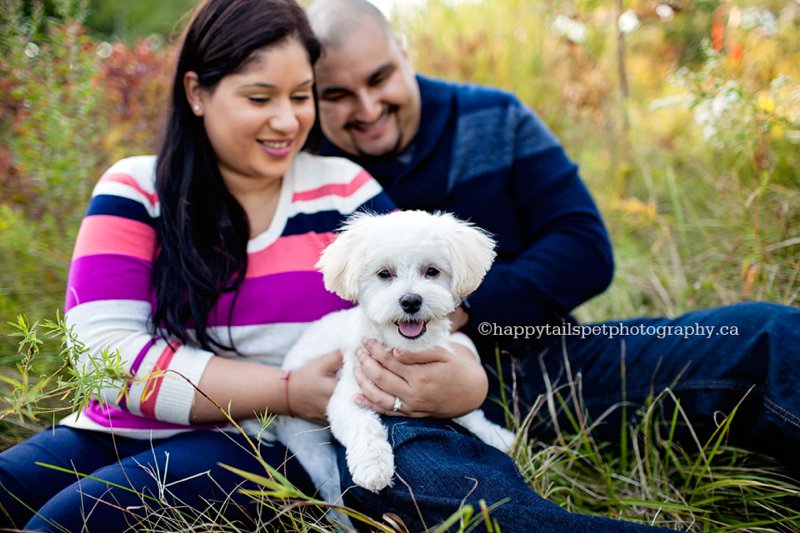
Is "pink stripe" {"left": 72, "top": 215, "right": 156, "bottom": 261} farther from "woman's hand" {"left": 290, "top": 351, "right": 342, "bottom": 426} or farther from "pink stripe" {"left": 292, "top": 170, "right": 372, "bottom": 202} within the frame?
"woman's hand" {"left": 290, "top": 351, "right": 342, "bottom": 426}

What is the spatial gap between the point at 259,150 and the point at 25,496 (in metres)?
1.39

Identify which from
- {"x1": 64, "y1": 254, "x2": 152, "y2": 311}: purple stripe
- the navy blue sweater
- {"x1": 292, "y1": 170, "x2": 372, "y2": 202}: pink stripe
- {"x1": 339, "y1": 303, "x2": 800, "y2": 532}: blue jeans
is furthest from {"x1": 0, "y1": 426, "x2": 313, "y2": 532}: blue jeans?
the navy blue sweater

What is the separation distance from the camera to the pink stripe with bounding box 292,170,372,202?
2260 mm

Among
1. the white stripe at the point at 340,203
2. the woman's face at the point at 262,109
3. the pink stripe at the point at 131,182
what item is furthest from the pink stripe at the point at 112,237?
the white stripe at the point at 340,203

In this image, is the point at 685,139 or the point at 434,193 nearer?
the point at 434,193

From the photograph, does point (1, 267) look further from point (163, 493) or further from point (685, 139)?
point (685, 139)

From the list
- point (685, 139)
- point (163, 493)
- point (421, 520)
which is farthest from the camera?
point (685, 139)

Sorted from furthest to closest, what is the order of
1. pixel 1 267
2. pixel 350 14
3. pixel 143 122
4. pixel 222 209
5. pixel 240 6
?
pixel 143 122
pixel 1 267
pixel 350 14
pixel 222 209
pixel 240 6

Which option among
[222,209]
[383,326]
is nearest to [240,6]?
[222,209]


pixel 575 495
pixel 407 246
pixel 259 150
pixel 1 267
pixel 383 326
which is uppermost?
pixel 259 150

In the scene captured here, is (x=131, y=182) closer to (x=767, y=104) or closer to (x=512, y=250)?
(x=512, y=250)

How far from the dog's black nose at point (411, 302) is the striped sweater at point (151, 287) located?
1.99 ft

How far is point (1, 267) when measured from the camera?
3273 mm

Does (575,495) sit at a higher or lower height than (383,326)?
lower
